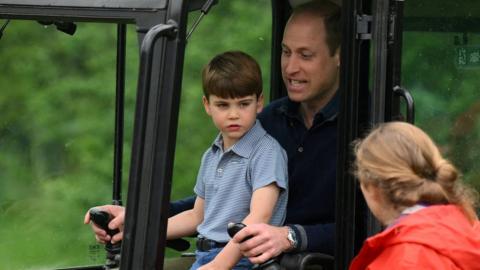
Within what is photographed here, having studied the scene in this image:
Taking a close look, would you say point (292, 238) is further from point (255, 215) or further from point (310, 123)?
point (310, 123)

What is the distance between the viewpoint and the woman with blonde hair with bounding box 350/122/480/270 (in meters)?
2.96

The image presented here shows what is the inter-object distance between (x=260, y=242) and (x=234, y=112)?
0.44m

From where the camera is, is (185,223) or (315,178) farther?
(185,223)

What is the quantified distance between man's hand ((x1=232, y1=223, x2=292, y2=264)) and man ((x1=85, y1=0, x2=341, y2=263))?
0.04m

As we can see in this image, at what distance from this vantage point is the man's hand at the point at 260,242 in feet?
11.8

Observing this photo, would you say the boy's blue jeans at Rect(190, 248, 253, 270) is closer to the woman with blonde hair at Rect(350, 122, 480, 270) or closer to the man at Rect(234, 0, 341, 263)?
the man at Rect(234, 0, 341, 263)

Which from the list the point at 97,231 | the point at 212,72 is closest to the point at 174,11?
the point at 212,72

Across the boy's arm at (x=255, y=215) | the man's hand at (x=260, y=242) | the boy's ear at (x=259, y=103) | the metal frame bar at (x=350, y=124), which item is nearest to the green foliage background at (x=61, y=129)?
the boy's ear at (x=259, y=103)

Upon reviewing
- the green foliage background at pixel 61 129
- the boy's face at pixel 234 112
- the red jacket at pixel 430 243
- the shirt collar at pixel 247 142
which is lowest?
the green foliage background at pixel 61 129

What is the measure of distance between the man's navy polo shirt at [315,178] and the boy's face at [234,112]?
0.20m

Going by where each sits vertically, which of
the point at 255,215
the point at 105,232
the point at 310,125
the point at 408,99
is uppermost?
the point at 408,99

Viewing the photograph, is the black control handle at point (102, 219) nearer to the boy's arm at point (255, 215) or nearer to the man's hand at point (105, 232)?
the man's hand at point (105, 232)

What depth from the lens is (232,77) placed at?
3.83 m

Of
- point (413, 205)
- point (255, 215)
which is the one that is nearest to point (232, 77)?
point (255, 215)
